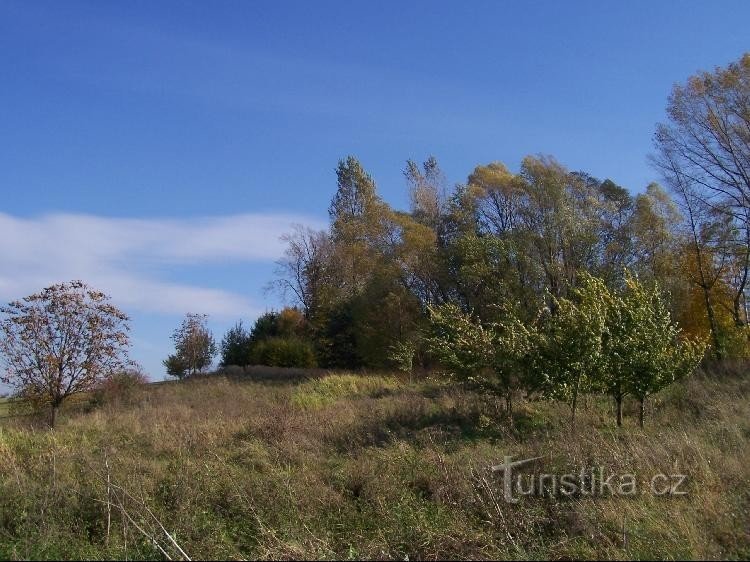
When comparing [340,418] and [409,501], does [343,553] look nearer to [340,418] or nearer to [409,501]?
[409,501]

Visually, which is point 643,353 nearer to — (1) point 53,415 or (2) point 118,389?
(1) point 53,415

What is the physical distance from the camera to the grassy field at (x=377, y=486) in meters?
7.41

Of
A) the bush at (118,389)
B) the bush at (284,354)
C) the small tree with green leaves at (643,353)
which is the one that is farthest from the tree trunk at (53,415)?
the bush at (284,354)

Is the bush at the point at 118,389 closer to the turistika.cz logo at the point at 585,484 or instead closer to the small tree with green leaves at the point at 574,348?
the small tree with green leaves at the point at 574,348

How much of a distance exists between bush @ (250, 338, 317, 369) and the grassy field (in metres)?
19.9

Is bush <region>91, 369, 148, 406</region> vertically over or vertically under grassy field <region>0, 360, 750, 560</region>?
over

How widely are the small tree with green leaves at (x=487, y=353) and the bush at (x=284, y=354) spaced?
20.7 meters

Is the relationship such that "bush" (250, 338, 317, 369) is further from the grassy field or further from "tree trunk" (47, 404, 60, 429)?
the grassy field

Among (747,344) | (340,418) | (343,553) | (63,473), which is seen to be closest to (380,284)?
(747,344)

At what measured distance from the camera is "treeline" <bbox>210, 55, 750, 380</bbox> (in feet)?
91.0

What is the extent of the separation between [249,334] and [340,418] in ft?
91.9

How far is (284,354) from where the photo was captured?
36.9 metres

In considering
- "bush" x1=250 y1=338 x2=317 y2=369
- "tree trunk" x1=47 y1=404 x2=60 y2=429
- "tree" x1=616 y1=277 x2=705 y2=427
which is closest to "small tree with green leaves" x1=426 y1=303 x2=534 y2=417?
"tree" x1=616 y1=277 x2=705 y2=427

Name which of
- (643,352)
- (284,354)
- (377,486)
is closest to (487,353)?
(643,352)
